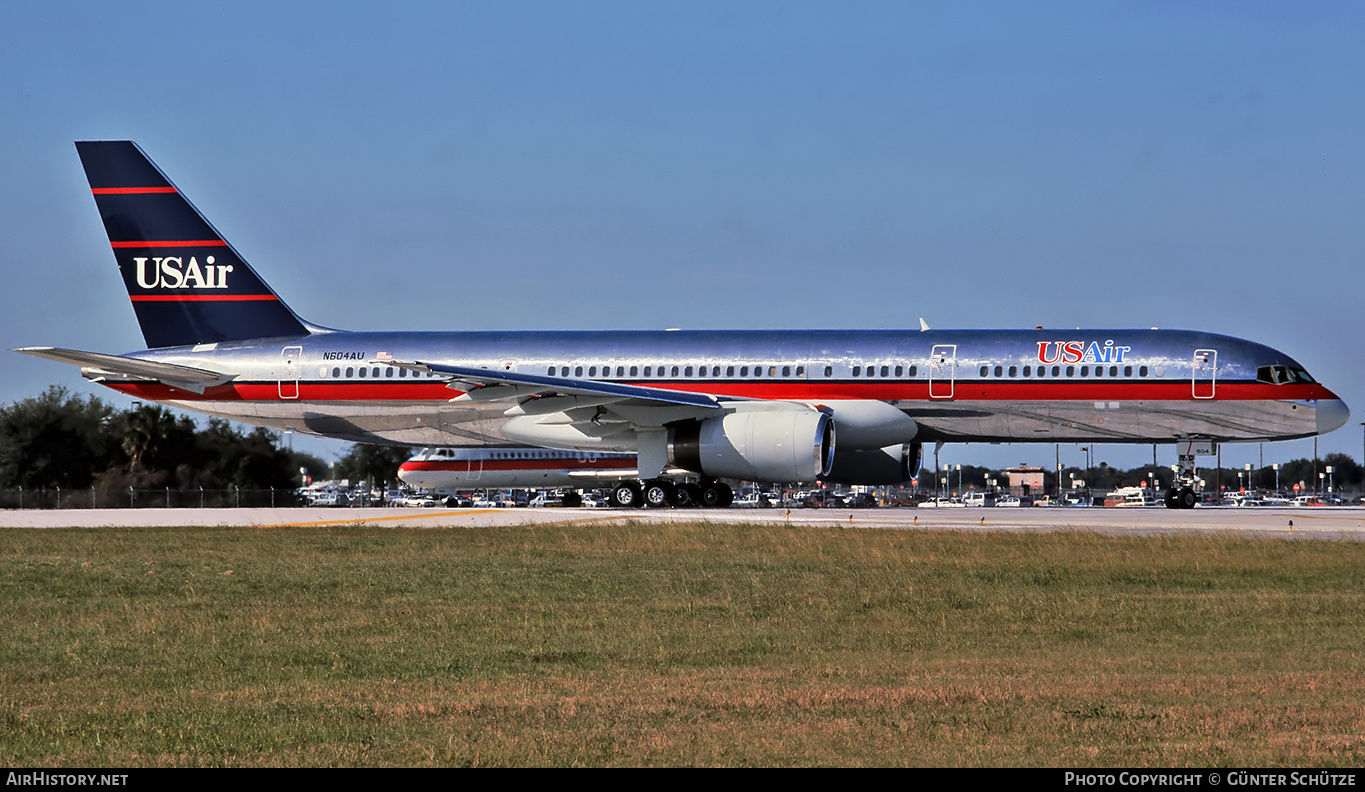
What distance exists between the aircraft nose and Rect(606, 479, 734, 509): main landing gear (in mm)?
12532

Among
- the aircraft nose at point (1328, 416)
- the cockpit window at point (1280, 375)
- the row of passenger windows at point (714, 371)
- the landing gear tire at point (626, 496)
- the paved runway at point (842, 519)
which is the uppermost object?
the row of passenger windows at point (714, 371)

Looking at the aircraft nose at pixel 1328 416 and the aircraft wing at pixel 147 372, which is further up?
the aircraft wing at pixel 147 372

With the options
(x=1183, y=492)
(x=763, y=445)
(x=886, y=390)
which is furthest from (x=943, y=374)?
(x=1183, y=492)

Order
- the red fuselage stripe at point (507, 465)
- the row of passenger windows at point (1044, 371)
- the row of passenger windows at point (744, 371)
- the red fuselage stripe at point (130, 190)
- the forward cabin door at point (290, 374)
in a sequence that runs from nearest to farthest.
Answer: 1. the row of passenger windows at point (1044, 371)
2. the row of passenger windows at point (744, 371)
3. the forward cabin door at point (290, 374)
4. the red fuselage stripe at point (130, 190)
5. the red fuselage stripe at point (507, 465)

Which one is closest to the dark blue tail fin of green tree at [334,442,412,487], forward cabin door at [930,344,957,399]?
forward cabin door at [930,344,957,399]

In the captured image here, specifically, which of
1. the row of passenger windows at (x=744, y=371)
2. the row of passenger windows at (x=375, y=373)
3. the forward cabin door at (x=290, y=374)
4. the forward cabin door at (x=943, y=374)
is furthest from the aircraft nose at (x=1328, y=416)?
the forward cabin door at (x=290, y=374)

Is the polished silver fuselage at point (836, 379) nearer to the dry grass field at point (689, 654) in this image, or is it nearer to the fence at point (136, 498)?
the dry grass field at point (689, 654)

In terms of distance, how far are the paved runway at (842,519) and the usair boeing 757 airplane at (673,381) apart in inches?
65.7

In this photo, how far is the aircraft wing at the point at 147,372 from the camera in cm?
3419

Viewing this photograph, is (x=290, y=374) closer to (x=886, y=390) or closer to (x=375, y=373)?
(x=375, y=373)

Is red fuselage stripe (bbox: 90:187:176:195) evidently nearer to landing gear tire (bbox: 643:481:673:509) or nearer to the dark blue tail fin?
the dark blue tail fin

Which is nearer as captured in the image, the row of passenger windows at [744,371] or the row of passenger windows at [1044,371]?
the row of passenger windows at [1044,371]
